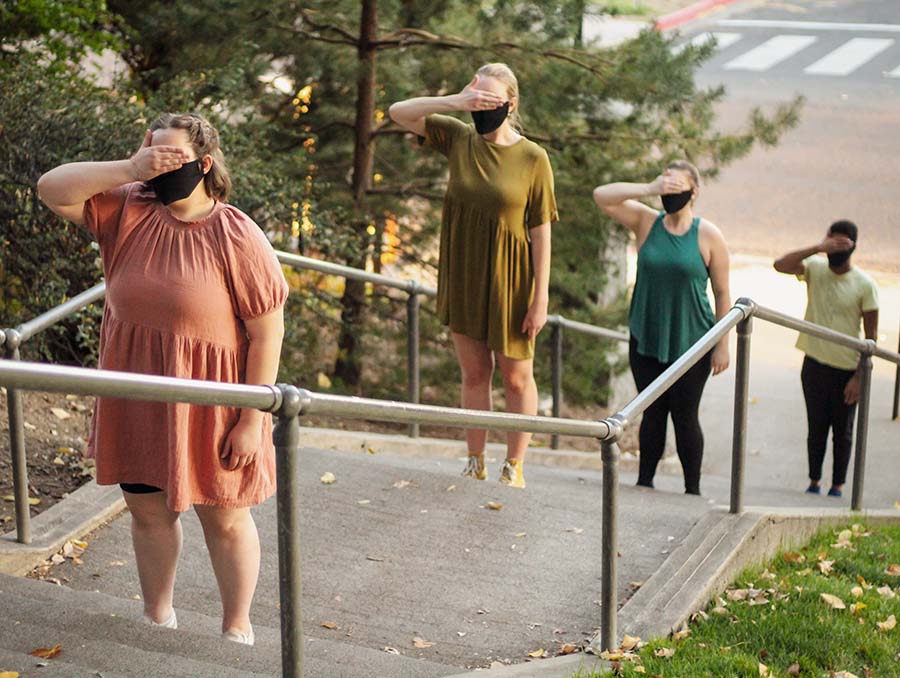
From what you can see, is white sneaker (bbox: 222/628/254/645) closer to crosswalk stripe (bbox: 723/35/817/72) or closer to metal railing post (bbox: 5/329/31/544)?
metal railing post (bbox: 5/329/31/544)

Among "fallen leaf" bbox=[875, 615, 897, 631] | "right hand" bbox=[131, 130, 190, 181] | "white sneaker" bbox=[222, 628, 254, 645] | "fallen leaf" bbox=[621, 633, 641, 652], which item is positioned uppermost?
"right hand" bbox=[131, 130, 190, 181]

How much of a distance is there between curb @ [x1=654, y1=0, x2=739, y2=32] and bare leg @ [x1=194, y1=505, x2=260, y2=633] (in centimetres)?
1902

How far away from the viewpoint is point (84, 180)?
347 cm

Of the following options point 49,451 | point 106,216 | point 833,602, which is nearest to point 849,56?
point 833,602

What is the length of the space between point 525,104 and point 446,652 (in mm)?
5460

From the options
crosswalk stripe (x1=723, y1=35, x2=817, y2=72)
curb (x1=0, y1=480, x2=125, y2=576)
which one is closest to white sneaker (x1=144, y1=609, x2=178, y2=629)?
curb (x1=0, y1=480, x2=125, y2=576)

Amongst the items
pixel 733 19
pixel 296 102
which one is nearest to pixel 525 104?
pixel 296 102

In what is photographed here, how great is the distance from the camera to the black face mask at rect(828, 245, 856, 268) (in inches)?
283

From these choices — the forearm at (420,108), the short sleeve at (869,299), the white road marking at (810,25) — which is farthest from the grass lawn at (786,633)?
the white road marking at (810,25)

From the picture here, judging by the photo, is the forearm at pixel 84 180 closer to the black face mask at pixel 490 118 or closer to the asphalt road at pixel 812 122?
the black face mask at pixel 490 118

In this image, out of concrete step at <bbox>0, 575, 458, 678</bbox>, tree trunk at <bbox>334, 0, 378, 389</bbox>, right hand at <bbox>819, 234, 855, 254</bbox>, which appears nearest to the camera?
concrete step at <bbox>0, 575, 458, 678</bbox>

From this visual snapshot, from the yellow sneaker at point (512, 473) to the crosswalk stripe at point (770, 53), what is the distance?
49.4 ft

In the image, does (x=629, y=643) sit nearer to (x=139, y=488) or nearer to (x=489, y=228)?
(x=139, y=488)

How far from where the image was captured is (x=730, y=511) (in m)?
5.20
